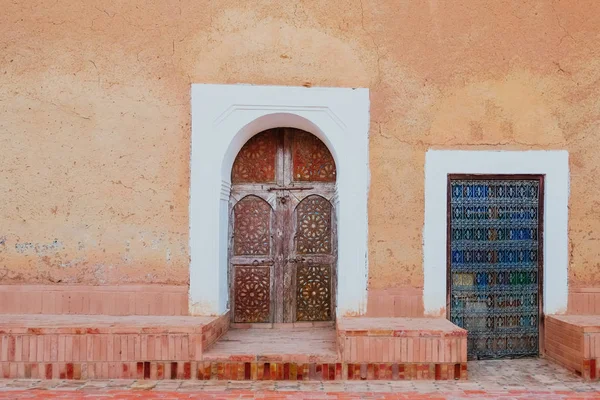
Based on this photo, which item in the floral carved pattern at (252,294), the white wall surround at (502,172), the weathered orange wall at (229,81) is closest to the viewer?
the weathered orange wall at (229,81)

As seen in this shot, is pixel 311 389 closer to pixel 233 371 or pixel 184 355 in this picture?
pixel 233 371

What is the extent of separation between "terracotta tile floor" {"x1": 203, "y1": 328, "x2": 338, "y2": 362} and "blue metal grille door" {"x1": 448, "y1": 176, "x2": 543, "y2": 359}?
1384mm

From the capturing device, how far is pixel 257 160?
6391mm

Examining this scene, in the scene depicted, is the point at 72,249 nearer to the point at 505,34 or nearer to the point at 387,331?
the point at 387,331

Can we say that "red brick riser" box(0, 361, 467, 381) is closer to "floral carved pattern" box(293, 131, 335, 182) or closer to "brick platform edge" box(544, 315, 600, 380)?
"brick platform edge" box(544, 315, 600, 380)

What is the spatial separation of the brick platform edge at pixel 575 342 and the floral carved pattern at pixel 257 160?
124 inches

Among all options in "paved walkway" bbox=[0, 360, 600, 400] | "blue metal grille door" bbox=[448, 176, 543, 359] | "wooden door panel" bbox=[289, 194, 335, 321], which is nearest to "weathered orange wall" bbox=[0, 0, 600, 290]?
"blue metal grille door" bbox=[448, 176, 543, 359]

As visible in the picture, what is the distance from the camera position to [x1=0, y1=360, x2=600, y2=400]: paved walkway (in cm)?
455

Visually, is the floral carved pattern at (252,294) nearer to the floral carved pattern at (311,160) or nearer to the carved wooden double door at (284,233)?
the carved wooden double door at (284,233)

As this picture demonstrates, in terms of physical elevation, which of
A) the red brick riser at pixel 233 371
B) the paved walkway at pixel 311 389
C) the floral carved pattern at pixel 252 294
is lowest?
the paved walkway at pixel 311 389

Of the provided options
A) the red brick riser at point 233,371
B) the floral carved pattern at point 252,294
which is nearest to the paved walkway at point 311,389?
the red brick riser at point 233,371

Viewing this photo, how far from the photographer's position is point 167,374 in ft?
16.4

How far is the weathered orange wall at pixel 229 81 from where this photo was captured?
5.75m

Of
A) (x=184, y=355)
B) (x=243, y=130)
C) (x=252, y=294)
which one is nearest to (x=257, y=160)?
(x=243, y=130)
